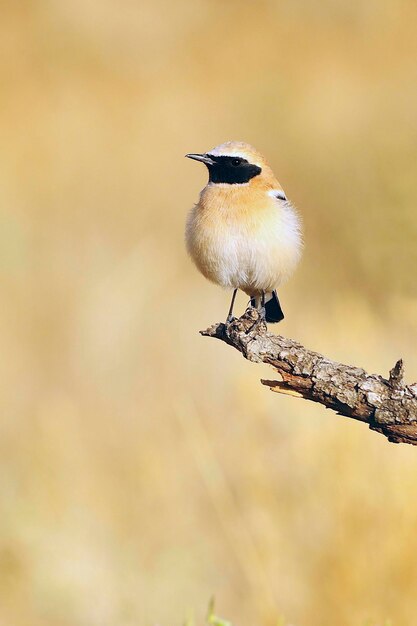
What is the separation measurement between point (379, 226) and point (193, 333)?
2083 mm

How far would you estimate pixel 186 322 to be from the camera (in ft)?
27.7

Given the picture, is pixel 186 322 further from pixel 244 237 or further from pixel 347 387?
pixel 347 387

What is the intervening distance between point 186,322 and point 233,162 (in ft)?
8.51

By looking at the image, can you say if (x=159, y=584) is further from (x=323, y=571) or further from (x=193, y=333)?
(x=193, y=333)

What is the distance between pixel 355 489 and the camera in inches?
208

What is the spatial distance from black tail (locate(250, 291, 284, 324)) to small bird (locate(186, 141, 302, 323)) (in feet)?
1.25

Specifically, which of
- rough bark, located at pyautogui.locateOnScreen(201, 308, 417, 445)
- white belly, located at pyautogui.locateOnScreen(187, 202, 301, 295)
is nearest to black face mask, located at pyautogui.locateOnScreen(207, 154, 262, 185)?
white belly, located at pyautogui.locateOnScreen(187, 202, 301, 295)

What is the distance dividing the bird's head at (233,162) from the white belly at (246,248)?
0.93 feet

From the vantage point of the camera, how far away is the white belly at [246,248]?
568cm

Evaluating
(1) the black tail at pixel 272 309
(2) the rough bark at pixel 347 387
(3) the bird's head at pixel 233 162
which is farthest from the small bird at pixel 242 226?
(2) the rough bark at pixel 347 387

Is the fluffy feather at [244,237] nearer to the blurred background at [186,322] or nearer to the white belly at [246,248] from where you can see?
the white belly at [246,248]

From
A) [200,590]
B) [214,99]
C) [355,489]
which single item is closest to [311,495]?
[355,489]

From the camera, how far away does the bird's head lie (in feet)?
19.6

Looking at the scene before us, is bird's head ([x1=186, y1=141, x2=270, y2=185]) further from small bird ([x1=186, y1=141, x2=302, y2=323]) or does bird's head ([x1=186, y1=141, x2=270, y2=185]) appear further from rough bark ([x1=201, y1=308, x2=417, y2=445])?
rough bark ([x1=201, y1=308, x2=417, y2=445])
